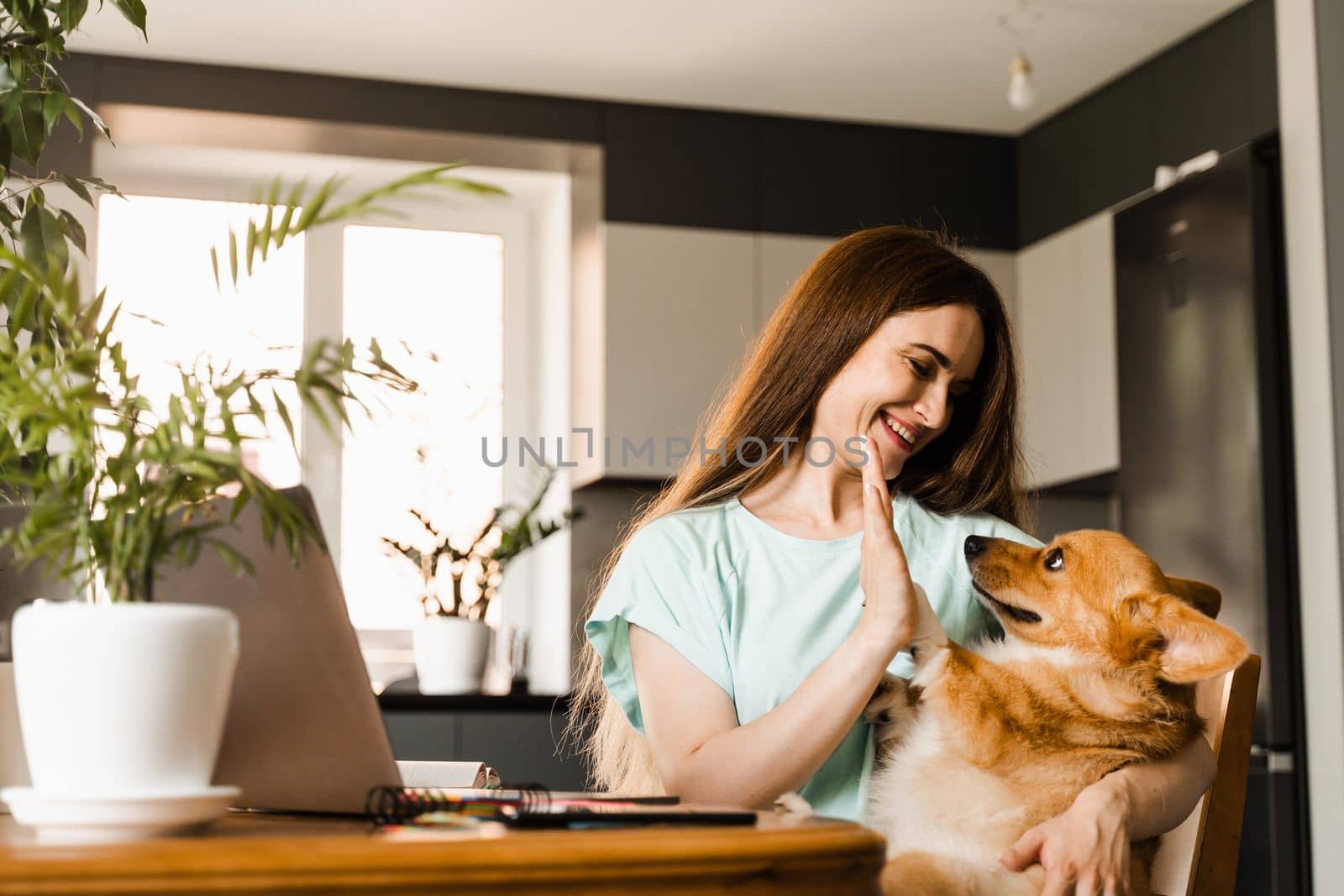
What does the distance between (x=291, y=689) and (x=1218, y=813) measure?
97cm

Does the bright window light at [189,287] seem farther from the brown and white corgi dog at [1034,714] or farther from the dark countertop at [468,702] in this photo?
the brown and white corgi dog at [1034,714]

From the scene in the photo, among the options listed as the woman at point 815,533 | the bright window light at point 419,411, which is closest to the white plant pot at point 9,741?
the woman at point 815,533

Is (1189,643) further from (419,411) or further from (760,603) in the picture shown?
(419,411)

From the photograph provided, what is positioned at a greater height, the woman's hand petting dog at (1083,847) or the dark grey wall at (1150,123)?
the dark grey wall at (1150,123)

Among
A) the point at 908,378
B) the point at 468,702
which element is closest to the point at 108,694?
the point at 908,378

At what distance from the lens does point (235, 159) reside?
13.7 ft

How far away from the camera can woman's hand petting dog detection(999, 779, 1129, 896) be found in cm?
119

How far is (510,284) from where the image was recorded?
14.9ft

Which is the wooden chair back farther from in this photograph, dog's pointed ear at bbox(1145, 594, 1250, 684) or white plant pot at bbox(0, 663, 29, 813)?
white plant pot at bbox(0, 663, 29, 813)

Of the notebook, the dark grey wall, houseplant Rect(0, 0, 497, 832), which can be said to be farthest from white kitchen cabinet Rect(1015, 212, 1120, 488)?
houseplant Rect(0, 0, 497, 832)

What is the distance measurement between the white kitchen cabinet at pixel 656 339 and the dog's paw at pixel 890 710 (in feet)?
8.43

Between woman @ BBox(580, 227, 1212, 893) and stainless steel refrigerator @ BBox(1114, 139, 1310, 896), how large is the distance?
1.46 meters

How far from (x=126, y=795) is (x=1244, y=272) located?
2.84m

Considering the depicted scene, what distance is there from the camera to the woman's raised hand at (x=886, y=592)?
1.25 metres
